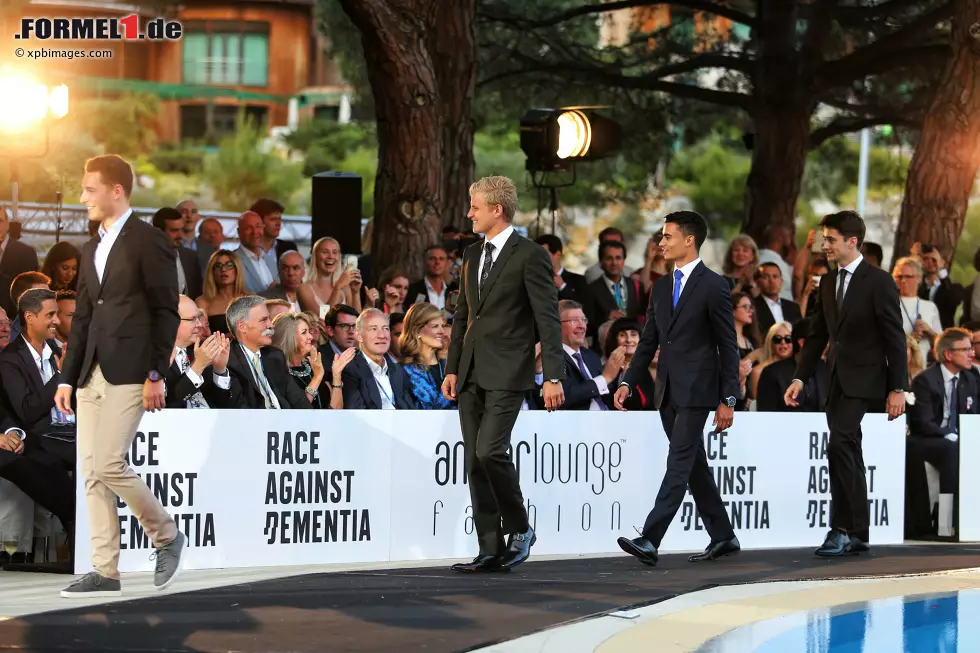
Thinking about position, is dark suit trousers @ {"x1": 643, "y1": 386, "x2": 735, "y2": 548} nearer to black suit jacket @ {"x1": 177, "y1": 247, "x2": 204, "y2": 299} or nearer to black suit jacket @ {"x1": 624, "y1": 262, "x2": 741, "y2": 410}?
black suit jacket @ {"x1": 624, "y1": 262, "x2": 741, "y2": 410}

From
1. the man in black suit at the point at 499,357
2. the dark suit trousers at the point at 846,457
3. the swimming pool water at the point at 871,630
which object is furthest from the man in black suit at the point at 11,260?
the swimming pool water at the point at 871,630

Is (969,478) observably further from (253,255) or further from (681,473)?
(253,255)

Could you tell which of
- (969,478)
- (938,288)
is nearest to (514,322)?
(969,478)

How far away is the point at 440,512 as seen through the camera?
9977 mm

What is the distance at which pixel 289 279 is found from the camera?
12.9m

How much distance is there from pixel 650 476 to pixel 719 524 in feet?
3.51

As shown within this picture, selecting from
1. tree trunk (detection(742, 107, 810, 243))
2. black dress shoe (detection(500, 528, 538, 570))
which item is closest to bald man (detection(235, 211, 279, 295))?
black dress shoe (detection(500, 528, 538, 570))

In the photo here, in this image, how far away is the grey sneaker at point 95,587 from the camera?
767 cm

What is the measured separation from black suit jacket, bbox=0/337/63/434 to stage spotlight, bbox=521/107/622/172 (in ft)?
22.5

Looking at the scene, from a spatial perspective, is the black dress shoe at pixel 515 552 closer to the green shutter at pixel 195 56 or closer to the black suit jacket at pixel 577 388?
the black suit jacket at pixel 577 388

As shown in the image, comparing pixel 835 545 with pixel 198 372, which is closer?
pixel 198 372

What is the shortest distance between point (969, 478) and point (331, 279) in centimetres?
512

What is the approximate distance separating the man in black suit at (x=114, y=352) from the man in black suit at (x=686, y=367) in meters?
2.81

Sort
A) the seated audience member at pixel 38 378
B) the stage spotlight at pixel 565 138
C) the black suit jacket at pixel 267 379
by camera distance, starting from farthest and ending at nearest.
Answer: the stage spotlight at pixel 565 138 → the black suit jacket at pixel 267 379 → the seated audience member at pixel 38 378
